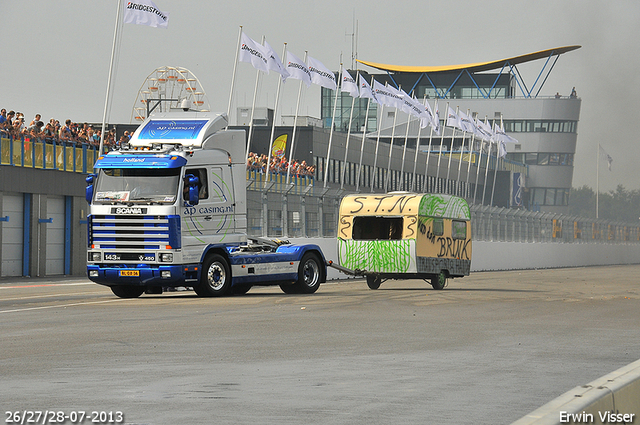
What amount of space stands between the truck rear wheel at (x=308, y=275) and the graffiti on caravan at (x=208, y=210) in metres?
2.63

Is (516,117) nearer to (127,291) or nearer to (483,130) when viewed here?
(483,130)

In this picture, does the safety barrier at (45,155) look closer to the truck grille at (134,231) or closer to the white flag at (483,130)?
the truck grille at (134,231)

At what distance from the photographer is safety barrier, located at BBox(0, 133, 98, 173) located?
120 feet

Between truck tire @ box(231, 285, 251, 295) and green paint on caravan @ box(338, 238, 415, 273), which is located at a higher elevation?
green paint on caravan @ box(338, 238, 415, 273)

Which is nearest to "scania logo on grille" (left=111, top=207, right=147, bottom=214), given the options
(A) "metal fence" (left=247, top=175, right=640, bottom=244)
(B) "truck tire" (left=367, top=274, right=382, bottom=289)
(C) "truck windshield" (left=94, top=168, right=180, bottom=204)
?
(C) "truck windshield" (left=94, top=168, right=180, bottom=204)

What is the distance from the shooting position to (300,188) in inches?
1439

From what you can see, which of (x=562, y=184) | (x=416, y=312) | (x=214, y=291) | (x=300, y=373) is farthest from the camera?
(x=562, y=184)

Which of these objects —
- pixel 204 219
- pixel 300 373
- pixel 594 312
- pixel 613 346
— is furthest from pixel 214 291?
pixel 300 373

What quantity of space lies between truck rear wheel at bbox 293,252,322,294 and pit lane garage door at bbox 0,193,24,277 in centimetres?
1559

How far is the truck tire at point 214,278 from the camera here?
22.9m

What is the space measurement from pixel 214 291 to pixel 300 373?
43.0ft

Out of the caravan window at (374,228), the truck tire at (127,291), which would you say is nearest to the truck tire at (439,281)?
the caravan window at (374,228)

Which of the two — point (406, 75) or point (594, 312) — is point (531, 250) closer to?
point (594, 312)

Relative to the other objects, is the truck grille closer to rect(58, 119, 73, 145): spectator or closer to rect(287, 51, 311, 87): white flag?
rect(58, 119, 73, 145): spectator
